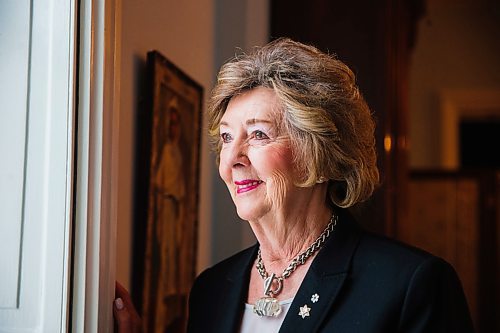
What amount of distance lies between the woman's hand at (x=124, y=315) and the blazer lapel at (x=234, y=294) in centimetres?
22

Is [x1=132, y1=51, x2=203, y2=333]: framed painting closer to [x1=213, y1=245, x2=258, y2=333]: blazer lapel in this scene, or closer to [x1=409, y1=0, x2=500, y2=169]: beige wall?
[x1=213, y1=245, x2=258, y2=333]: blazer lapel

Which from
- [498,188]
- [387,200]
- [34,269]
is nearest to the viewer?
[34,269]

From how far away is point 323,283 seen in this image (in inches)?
70.2

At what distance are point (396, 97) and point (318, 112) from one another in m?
1.89

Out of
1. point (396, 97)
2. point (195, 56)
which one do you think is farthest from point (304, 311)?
point (396, 97)

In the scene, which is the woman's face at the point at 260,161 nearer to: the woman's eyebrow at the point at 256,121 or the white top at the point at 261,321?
the woman's eyebrow at the point at 256,121

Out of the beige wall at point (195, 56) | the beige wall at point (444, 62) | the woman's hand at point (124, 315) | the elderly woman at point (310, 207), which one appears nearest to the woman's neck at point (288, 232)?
the elderly woman at point (310, 207)

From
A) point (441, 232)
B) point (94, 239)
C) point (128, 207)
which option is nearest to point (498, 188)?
point (441, 232)

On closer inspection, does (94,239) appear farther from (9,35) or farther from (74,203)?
(9,35)

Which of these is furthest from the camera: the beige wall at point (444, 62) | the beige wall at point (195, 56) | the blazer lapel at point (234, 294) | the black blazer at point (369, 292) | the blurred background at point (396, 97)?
Result: the beige wall at point (444, 62)

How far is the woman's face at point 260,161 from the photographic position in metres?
1.79

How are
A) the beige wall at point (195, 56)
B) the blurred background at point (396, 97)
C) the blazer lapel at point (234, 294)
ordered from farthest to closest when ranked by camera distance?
the blurred background at point (396, 97) < the beige wall at point (195, 56) < the blazer lapel at point (234, 294)

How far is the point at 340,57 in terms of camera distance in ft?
11.6

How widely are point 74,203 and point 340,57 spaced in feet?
6.34
